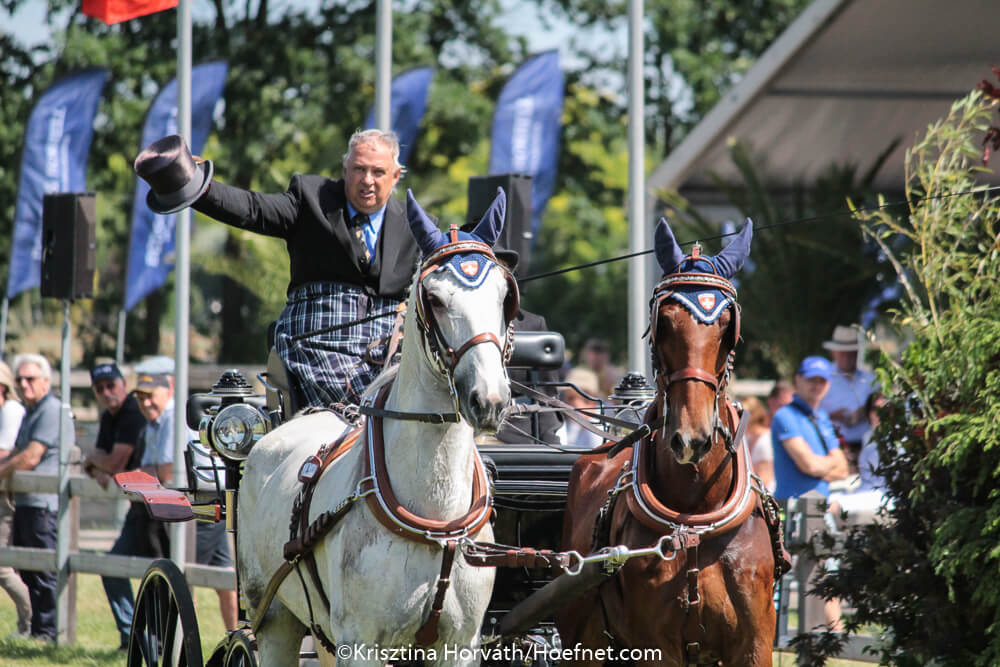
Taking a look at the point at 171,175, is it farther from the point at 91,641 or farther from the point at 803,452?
the point at 91,641

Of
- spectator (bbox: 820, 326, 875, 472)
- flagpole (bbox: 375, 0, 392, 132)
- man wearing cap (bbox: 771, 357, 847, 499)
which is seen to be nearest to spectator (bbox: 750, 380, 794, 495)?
spectator (bbox: 820, 326, 875, 472)

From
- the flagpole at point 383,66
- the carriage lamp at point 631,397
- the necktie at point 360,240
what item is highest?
the flagpole at point 383,66

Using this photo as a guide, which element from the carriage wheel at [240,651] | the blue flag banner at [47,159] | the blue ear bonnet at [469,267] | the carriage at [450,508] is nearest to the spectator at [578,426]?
the carriage at [450,508]

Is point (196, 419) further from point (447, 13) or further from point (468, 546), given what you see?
point (447, 13)

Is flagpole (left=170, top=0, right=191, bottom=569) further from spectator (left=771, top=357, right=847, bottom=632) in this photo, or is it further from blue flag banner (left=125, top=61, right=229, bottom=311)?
blue flag banner (left=125, top=61, right=229, bottom=311)

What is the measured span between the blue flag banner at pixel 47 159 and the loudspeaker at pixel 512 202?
30.4 ft

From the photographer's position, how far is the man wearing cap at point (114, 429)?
35.4ft

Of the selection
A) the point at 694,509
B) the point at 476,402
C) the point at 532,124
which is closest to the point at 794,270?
the point at 532,124

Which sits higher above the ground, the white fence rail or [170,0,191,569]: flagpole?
[170,0,191,569]: flagpole

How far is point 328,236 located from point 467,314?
1.56 m

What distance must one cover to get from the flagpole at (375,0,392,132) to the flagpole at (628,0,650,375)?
1.91 m

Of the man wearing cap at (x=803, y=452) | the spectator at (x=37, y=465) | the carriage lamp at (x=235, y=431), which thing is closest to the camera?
the carriage lamp at (x=235, y=431)

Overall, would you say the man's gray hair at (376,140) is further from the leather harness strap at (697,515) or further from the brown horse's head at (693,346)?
the leather harness strap at (697,515)

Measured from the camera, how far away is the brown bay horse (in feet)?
16.1
